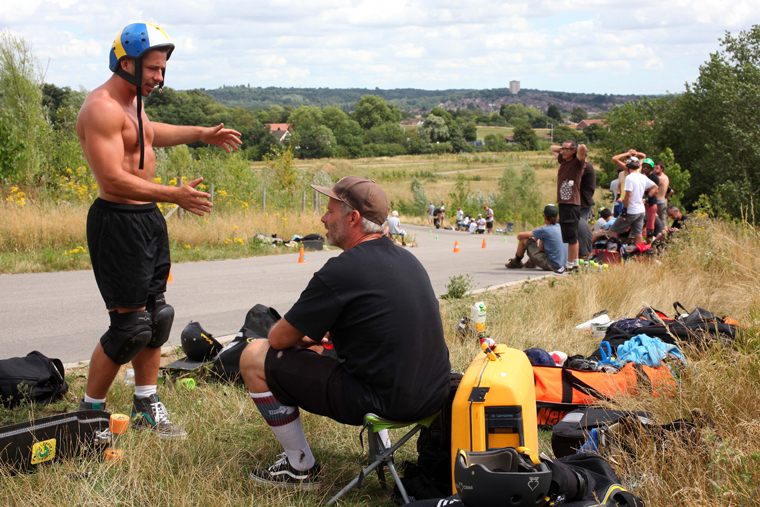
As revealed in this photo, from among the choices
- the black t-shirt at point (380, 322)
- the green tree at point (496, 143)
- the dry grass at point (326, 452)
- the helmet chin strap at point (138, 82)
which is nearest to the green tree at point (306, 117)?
the green tree at point (496, 143)

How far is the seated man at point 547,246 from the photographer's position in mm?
11539

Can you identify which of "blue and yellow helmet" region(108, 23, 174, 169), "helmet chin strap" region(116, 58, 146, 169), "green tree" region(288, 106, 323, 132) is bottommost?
"helmet chin strap" region(116, 58, 146, 169)

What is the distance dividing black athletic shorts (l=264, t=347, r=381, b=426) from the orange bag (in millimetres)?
1664

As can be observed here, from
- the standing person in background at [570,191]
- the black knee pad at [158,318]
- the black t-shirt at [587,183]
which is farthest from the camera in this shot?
the black t-shirt at [587,183]

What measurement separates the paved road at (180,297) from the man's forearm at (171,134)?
8.43ft

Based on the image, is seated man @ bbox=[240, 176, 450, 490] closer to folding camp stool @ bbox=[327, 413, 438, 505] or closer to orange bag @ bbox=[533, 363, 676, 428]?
folding camp stool @ bbox=[327, 413, 438, 505]

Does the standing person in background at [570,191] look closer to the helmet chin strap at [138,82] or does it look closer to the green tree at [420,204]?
the helmet chin strap at [138,82]

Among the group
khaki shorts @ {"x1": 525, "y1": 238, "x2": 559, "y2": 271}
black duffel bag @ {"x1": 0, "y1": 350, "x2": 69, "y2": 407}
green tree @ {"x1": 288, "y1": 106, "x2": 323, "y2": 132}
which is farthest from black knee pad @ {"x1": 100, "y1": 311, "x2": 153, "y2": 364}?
green tree @ {"x1": 288, "y1": 106, "x2": 323, "y2": 132}

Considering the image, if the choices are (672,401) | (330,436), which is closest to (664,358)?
(672,401)

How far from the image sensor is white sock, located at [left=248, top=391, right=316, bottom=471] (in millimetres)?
3209

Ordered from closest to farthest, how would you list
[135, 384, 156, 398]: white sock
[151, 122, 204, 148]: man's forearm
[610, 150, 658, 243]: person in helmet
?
[135, 384, 156, 398]: white sock → [151, 122, 204, 148]: man's forearm → [610, 150, 658, 243]: person in helmet

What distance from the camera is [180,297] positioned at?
8.80 metres

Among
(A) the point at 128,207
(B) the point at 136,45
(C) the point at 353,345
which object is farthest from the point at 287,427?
(B) the point at 136,45

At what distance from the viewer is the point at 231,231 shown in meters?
15.1
